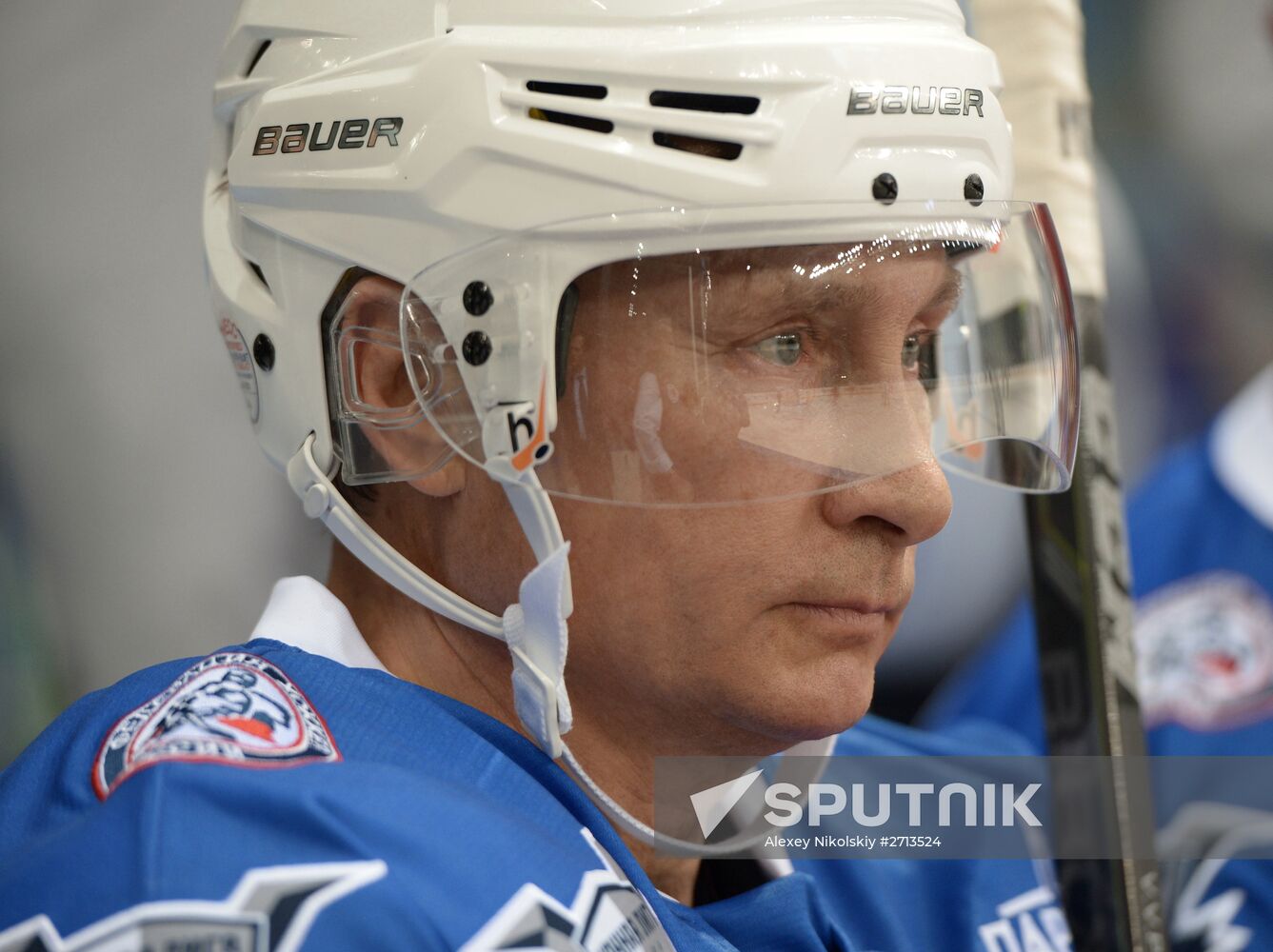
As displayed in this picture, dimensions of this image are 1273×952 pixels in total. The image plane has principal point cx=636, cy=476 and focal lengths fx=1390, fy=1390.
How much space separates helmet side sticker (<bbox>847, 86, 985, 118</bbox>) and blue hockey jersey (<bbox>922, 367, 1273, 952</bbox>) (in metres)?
1.27

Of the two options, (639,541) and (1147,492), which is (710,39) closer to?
(639,541)

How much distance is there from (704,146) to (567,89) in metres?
0.10

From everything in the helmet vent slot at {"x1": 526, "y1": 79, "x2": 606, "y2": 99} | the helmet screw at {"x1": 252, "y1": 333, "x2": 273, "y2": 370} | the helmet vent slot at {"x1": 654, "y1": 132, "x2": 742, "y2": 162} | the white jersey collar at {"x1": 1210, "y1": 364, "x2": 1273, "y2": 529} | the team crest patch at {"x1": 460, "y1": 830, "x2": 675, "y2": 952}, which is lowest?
the white jersey collar at {"x1": 1210, "y1": 364, "x2": 1273, "y2": 529}

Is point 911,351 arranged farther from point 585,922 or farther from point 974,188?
point 585,922

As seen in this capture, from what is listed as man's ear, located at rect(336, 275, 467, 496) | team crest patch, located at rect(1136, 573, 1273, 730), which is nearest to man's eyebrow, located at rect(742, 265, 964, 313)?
man's ear, located at rect(336, 275, 467, 496)

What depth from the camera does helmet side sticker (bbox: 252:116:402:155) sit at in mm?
934

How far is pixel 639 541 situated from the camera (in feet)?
3.05

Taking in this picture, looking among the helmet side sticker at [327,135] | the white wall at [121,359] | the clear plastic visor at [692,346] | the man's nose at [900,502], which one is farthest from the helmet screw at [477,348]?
the white wall at [121,359]

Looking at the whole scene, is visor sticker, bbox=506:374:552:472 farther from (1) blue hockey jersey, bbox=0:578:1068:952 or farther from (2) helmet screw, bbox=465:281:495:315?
(1) blue hockey jersey, bbox=0:578:1068:952

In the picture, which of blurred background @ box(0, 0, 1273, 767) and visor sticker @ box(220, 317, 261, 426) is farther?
blurred background @ box(0, 0, 1273, 767)

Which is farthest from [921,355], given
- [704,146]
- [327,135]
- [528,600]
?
[327,135]

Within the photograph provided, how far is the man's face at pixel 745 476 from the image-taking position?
91 cm

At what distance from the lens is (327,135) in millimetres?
961

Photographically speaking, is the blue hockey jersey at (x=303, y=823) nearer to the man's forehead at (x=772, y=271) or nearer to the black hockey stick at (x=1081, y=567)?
the man's forehead at (x=772, y=271)
